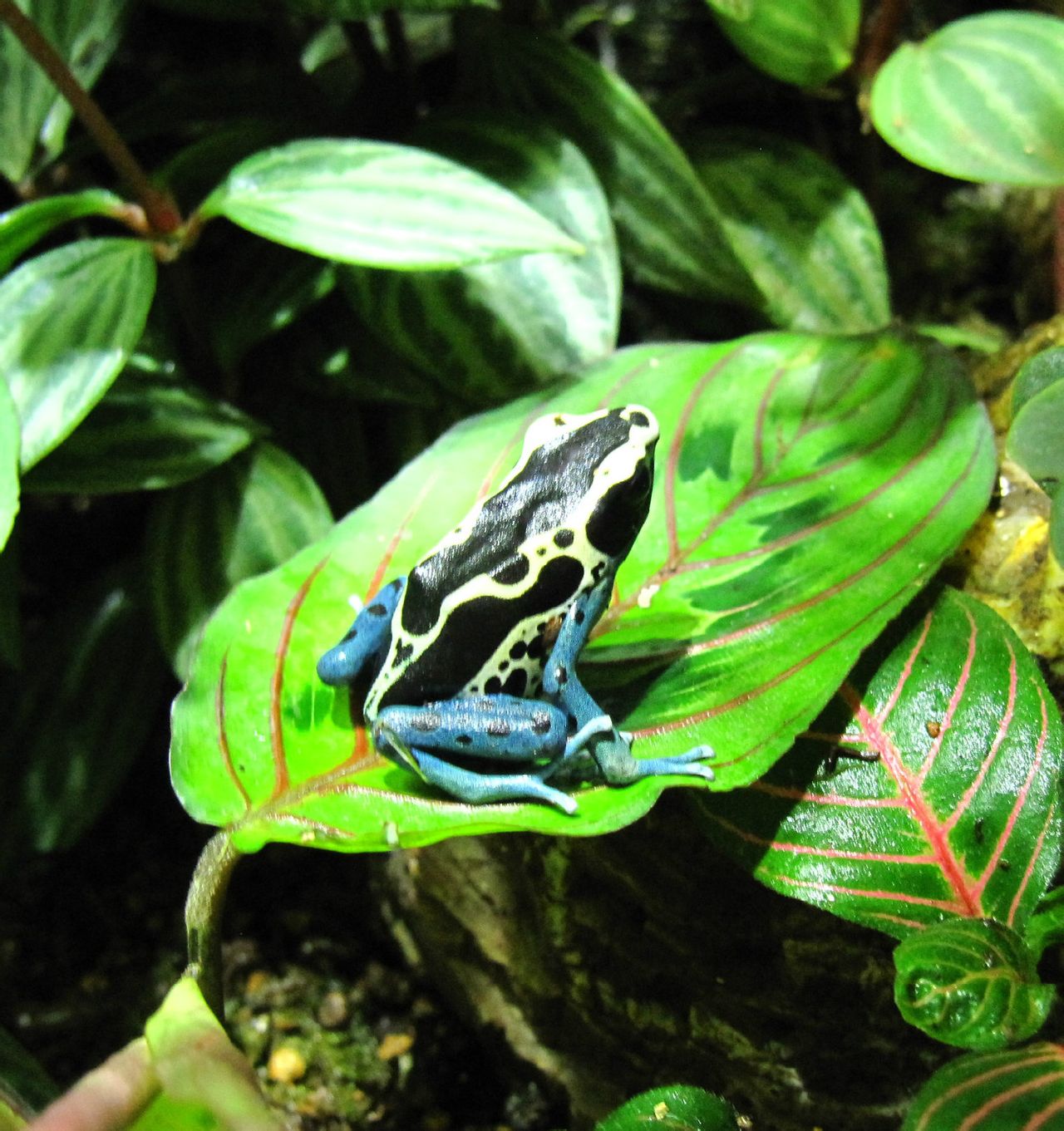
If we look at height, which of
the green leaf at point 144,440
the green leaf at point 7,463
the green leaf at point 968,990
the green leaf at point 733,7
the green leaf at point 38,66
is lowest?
the green leaf at point 968,990

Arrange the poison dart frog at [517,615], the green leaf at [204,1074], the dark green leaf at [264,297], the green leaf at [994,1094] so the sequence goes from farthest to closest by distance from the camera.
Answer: the dark green leaf at [264,297]
the poison dart frog at [517,615]
the green leaf at [994,1094]
the green leaf at [204,1074]

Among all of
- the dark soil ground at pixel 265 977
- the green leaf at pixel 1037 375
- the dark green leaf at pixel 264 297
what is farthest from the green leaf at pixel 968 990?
the dark green leaf at pixel 264 297

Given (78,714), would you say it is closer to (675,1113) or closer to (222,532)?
(222,532)

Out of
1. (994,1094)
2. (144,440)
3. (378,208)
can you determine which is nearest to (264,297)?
(144,440)

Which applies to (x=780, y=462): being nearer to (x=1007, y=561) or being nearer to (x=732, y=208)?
(x=1007, y=561)

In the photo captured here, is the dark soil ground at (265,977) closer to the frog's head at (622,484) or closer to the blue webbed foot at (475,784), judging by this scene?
the blue webbed foot at (475,784)

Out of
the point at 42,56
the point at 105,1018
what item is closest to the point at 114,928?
the point at 105,1018
